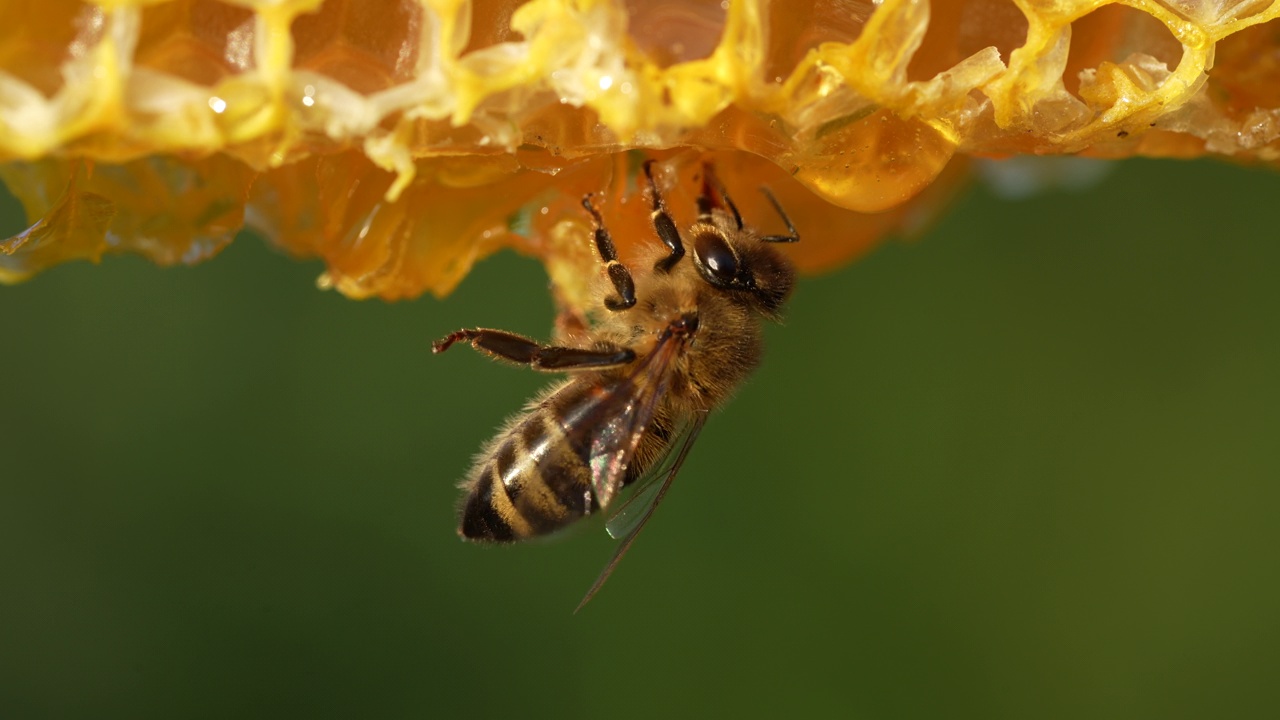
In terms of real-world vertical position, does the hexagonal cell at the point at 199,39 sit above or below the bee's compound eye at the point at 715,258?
above

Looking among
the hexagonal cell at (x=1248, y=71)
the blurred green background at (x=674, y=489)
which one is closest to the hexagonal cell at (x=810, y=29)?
the hexagonal cell at (x=1248, y=71)

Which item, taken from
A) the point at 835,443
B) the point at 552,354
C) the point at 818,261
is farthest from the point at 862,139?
the point at 835,443

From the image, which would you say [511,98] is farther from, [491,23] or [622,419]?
[622,419]

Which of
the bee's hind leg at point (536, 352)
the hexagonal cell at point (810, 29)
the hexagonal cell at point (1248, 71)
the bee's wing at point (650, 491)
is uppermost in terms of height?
the hexagonal cell at point (810, 29)

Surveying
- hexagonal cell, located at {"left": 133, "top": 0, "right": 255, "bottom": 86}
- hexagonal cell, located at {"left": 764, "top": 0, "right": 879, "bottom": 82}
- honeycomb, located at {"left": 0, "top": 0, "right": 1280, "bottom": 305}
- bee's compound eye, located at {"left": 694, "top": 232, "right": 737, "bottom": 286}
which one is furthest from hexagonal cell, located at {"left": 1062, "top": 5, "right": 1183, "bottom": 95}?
hexagonal cell, located at {"left": 133, "top": 0, "right": 255, "bottom": 86}

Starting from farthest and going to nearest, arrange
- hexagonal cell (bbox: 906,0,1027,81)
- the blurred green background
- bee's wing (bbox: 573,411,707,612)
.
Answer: the blurred green background
bee's wing (bbox: 573,411,707,612)
hexagonal cell (bbox: 906,0,1027,81)

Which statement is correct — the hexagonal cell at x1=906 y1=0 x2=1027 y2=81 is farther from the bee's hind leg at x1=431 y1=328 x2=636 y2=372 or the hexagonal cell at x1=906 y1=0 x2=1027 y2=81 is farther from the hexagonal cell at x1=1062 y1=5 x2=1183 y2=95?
the bee's hind leg at x1=431 y1=328 x2=636 y2=372

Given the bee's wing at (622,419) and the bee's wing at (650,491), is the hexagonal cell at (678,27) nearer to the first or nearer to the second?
the bee's wing at (622,419)
